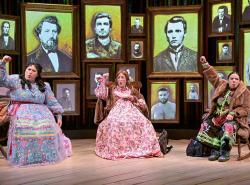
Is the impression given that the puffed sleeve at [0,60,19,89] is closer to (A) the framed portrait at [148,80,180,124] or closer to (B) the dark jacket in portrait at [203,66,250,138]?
(B) the dark jacket in portrait at [203,66,250,138]

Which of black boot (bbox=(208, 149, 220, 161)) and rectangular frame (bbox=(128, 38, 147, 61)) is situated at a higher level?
rectangular frame (bbox=(128, 38, 147, 61))

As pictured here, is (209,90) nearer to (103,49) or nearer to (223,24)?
(223,24)

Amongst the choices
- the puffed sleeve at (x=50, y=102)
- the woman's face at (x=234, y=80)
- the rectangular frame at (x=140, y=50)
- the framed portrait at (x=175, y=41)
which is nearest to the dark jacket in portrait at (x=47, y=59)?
the rectangular frame at (x=140, y=50)

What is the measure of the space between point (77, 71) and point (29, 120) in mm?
3278

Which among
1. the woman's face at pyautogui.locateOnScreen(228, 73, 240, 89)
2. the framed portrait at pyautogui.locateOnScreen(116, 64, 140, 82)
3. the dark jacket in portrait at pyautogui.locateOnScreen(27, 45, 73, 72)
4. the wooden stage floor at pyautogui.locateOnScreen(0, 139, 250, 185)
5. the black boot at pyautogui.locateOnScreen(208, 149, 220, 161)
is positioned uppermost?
the dark jacket in portrait at pyautogui.locateOnScreen(27, 45, 73, 72)

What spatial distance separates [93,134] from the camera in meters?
9.91

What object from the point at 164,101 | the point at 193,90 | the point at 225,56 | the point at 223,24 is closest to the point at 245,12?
the point at 223,24

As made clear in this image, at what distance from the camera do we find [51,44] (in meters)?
9.49

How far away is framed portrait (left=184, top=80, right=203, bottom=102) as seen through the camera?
31.1 ft

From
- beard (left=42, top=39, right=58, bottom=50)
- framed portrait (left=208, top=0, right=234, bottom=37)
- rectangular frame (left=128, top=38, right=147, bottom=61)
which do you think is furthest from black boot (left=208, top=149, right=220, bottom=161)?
beard (left=42, top=39, right=58, bottom=50)

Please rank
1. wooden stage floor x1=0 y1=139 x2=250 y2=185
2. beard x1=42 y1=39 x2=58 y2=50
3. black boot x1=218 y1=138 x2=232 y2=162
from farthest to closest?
beard x1=42 y1=39 x2=58 y2=50 < black boot x1=218 y1=138 x2=232 y2=162 < wooden stage floor x1=0 y1=139 x2=250 y2=185

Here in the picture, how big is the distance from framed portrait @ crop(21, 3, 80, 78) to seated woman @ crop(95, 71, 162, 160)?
7.38 ft

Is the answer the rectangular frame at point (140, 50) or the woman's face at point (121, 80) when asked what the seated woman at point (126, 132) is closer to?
the woman's face at point (121, 80)

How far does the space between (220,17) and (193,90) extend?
147cm
